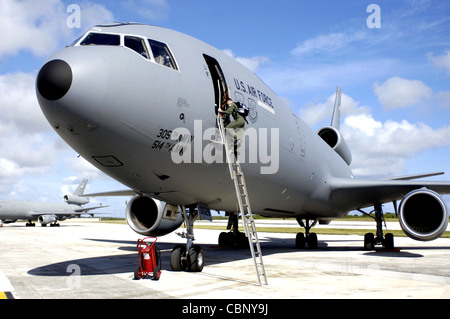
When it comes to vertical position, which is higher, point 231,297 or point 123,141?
point 123,141

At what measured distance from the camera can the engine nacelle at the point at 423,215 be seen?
11.8 m

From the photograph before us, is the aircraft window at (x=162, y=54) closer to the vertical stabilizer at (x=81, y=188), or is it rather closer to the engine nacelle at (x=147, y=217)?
the engine nacelle at (x=147, y=217)

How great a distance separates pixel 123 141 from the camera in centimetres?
636

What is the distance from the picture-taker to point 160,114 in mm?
6527

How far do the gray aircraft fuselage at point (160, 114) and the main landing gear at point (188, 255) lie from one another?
1.55 feet

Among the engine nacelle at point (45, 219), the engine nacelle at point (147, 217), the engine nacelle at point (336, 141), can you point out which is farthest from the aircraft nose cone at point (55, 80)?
the engine nacelle at point (45, 219)

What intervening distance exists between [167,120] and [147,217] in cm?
621

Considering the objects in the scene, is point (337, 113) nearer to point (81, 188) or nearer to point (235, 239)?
point (235, 239)

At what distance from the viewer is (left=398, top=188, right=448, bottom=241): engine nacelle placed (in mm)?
11750

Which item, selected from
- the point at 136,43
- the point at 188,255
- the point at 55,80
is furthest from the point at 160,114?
the point at 188,255
